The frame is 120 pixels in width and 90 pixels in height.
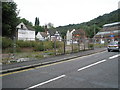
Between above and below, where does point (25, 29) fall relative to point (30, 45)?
Result: above

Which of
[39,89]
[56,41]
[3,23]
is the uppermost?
[3,23]

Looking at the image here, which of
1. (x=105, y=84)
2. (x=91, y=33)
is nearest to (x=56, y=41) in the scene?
(x=105, y=84)

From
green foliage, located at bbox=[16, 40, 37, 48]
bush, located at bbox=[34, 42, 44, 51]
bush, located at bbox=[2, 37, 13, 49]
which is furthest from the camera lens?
green foliage, located at bbox=[16, 40, 37, 48]

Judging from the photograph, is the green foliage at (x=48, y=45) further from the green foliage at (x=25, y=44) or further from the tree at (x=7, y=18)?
the tree at (x=7, y=18)

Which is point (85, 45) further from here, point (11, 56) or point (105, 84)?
point (105, 84)

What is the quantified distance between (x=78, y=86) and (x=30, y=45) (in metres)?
11.7

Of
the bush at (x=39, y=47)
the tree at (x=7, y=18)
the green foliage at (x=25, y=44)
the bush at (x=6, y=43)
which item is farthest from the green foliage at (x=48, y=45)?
the tree at (x=7, y=18)

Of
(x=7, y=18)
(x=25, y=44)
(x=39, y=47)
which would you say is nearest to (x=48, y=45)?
(x=39, y=47)

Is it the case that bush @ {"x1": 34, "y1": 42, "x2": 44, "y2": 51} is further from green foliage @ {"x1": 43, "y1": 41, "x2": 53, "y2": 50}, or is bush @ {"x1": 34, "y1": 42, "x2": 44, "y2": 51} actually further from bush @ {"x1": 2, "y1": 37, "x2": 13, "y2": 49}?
bush @ {"x1": 2, "y1": 37, "x2": 13, "y2": 49}

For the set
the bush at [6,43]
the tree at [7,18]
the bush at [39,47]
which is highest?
the tree at [7,18]

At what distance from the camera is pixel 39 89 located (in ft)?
14.8

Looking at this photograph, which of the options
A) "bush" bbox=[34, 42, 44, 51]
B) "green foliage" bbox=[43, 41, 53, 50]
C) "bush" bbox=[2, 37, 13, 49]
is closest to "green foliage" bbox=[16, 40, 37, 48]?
"bush" bbox=[34, 42, 44, 51]

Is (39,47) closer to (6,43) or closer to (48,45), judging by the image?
(48,45)

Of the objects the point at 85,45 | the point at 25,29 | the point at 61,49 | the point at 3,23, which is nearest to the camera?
the point at 61,49
